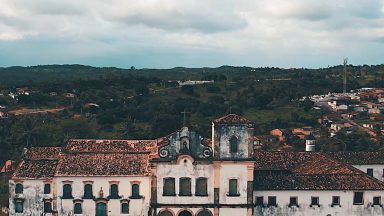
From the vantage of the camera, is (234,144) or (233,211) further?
(234,144)

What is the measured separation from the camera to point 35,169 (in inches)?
1891

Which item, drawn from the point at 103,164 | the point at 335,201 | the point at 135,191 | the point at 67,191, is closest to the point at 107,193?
the point at 135,191

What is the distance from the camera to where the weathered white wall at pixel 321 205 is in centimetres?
4581

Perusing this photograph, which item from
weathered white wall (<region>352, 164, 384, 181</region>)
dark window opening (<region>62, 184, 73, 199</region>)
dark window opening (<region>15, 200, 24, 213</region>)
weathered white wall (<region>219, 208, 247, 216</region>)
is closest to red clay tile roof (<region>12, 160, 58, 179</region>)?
dark window opening (<region>62, 184, 73, 199</region>)

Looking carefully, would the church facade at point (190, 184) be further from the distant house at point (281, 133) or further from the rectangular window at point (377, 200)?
the distant house at point (281, 133)

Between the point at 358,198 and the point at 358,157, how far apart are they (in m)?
10.3

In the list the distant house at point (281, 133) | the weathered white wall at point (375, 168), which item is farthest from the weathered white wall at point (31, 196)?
the distant house at point (281, 133)

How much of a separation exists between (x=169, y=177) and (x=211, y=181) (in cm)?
338

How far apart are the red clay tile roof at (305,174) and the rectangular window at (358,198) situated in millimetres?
614

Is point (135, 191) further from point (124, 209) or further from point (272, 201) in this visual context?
point (272, 201)

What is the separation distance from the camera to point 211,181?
150 ft

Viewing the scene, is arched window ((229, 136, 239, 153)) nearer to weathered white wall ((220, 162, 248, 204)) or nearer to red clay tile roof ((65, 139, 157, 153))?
weathered white wall ((220, 162, 248, 204))

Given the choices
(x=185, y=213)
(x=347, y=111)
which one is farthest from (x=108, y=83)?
(x=185, y=213)

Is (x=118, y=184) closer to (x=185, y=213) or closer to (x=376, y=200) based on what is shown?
(x=185, y=213)
